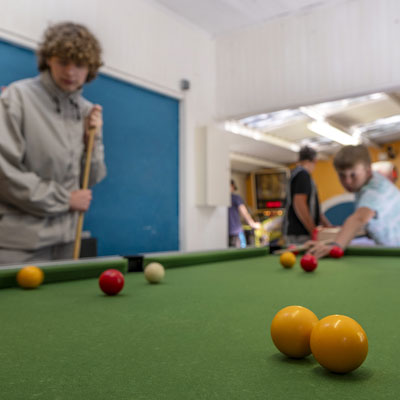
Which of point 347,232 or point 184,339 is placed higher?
point 347,232

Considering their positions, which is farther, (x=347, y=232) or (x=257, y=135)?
(x=257, y=135)

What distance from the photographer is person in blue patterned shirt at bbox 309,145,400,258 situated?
99.7 inches

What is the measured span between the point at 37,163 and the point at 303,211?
2.38 metres

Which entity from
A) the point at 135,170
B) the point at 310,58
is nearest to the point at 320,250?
→ the point at 135,170

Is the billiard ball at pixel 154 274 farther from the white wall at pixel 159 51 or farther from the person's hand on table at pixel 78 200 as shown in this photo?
the white wall at pixel 159 51

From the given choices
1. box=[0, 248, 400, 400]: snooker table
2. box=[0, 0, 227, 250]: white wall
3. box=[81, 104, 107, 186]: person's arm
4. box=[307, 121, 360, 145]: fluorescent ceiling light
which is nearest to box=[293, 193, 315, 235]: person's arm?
box=[0, 0, 227, 250]: white wall

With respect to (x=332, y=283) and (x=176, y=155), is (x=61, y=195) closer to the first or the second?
(x=332, y=283)

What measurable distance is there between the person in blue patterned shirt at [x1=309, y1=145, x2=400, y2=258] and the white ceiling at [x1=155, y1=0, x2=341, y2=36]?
84.2 inches

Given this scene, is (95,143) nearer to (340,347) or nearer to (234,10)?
(340,347)

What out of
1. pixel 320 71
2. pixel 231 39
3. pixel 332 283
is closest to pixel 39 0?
pixel 231 39

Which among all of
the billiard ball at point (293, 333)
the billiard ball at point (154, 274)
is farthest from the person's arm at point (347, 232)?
the billiard ball at point (293, 333)

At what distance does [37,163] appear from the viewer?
7.75ft

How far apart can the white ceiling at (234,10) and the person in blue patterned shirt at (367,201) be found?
2.14m

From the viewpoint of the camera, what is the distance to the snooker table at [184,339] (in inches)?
21.9
